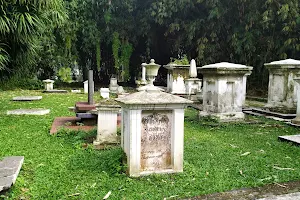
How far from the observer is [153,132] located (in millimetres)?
3990

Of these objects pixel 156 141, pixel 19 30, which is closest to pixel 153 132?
pixel 156 141

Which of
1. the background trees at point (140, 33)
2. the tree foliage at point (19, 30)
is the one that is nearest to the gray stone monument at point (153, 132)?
the tree foliage at point (19, 30)

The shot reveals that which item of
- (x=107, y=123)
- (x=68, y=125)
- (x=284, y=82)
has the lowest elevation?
(x=68, y=125)

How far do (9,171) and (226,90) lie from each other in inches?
232

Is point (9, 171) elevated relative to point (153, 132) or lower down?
lower down

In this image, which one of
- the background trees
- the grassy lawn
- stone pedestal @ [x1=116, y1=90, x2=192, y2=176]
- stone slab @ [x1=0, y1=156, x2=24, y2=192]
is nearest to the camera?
stone slab @ [x1=0, y1=156, x2=24, y2=192]

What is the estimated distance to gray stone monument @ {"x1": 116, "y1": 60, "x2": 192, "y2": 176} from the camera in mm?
3861

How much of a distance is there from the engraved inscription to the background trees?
5.62m

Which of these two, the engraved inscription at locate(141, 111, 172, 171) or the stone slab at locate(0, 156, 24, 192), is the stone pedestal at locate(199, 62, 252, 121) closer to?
the engraved inscription at locate(141, 111, 172, 171)

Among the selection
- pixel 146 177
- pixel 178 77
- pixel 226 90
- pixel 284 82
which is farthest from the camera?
pixel 178 77

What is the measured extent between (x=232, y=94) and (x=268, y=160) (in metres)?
3.64

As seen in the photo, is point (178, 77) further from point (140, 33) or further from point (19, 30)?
point (19, 30)

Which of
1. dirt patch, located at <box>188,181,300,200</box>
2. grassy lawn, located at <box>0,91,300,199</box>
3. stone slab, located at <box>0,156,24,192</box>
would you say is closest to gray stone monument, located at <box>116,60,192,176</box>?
grassy lawn, located at <box>0,91,300,199</box>

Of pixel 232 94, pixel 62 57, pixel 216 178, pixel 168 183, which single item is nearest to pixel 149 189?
pixel 168 183
